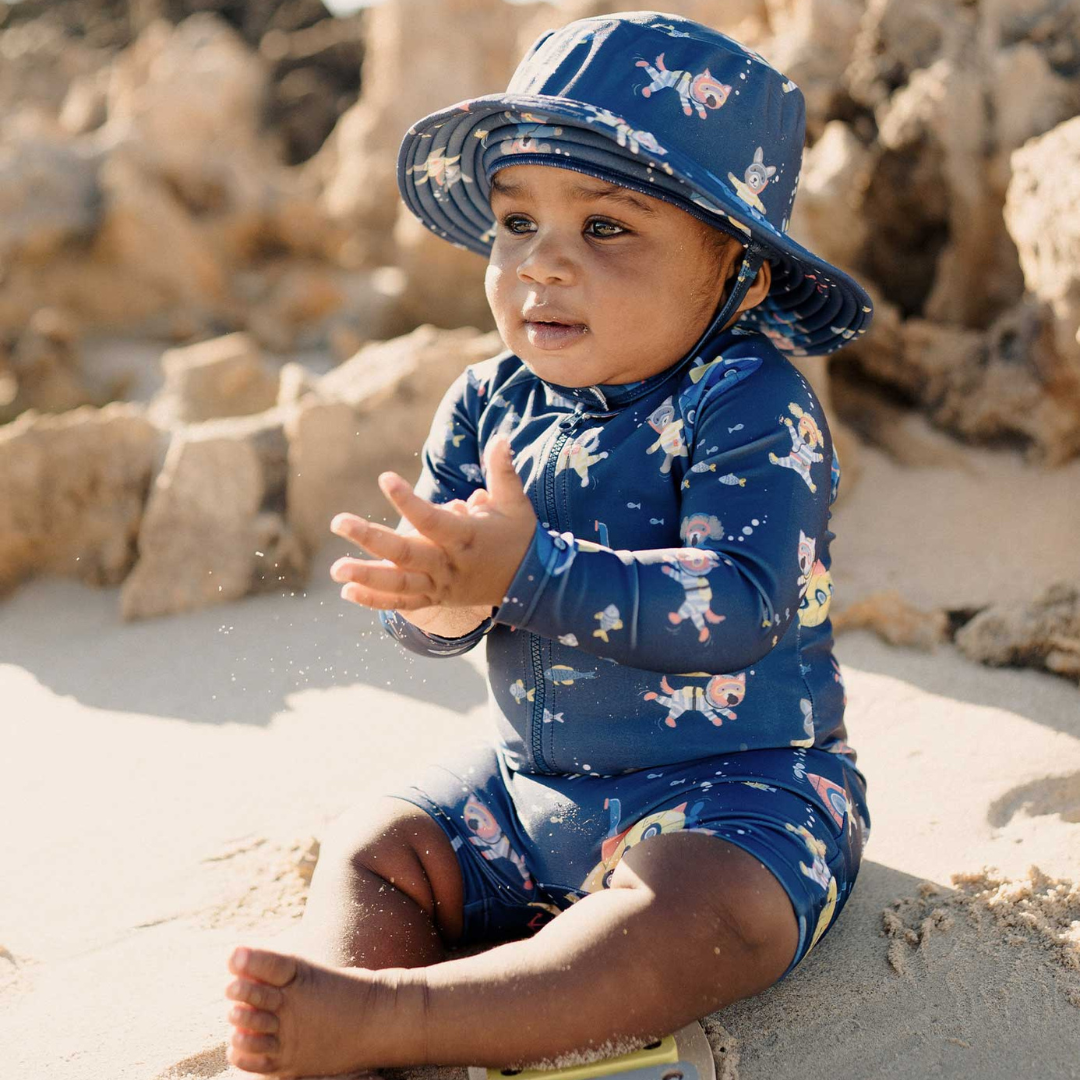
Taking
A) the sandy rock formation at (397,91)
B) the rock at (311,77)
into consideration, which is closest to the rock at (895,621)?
the sandy rock formation at (397,91)

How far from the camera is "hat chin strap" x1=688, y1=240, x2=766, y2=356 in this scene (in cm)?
186

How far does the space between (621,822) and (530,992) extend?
1.03 ft

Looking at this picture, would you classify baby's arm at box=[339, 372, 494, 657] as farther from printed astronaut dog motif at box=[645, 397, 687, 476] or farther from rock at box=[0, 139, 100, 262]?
rock at box=[0, 139, 100, 262]

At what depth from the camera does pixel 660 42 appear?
177 centimetres

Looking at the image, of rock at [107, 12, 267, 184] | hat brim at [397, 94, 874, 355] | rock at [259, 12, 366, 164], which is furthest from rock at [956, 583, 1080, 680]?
rock at [259, 12, 366, 164]

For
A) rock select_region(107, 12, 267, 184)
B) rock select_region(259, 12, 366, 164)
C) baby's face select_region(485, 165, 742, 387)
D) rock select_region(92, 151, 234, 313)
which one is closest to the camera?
baby's face select_region(485, 165, 742, 387)

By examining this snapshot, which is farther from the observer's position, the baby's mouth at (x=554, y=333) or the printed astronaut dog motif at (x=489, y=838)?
the printed astronaut dog motif at (x=489, y=838)

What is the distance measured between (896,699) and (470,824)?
→ 1.10m

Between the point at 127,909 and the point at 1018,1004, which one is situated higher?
the point at 1018,1004

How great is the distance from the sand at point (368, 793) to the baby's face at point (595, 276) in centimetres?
92

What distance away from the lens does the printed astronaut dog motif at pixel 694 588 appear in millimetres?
1543

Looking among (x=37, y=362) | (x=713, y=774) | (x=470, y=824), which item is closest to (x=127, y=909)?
(x=470, y=824)

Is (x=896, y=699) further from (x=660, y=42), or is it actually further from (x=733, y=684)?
(x=660, y=42)

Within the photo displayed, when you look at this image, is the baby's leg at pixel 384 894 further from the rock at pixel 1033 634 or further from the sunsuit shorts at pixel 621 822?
the rock at pixel 1033 634
